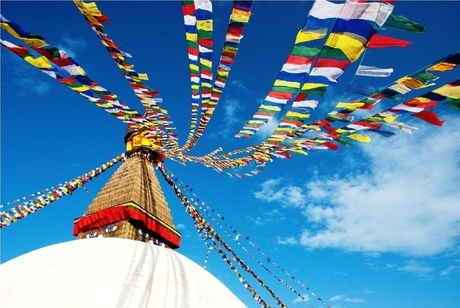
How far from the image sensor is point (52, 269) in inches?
160

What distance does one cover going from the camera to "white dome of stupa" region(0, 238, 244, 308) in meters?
3.63

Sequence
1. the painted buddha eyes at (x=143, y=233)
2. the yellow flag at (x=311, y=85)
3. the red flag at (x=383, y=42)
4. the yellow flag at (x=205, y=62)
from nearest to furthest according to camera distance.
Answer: the red flag at (x=383, y=42) < the yellow flag at (x=311, y=85) < the yellow flag at (x=205, y=62) < the painted buddha eyes at (x=143, y=233)

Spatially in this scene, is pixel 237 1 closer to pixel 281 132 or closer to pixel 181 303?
pixel 281 132

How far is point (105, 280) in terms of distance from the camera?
12.9ft

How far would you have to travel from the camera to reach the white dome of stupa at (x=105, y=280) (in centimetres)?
363

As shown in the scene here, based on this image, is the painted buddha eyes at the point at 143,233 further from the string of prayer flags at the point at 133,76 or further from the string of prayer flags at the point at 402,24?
the string of prayer flags at the point at 402,24

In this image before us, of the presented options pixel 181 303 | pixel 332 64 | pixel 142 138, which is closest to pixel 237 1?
pixel 332 64

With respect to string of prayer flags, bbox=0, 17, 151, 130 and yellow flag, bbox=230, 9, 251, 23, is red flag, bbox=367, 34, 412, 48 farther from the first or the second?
string of prayer flags, bbox=0, 17, 151, 130

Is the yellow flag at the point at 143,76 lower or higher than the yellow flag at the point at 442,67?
higher

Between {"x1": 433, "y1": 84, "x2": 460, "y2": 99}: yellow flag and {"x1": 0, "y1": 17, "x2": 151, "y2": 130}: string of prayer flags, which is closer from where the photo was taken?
{"x1": 433, "y1": 84, "x2": 460, "y2": 99}: yellow flag

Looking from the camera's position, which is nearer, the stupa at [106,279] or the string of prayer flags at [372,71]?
the string of prayer flags at [372,71]

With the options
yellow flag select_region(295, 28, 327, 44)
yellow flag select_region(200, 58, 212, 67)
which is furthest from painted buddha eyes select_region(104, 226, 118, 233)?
yellow flag select_region(295, 28, 327, 44)

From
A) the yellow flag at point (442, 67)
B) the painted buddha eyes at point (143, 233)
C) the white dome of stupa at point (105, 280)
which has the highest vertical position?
the yellow flag at point (442, 67)

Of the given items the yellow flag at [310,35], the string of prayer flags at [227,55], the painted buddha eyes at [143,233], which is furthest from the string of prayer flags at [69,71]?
the painted buddha eyes at [143,233]
